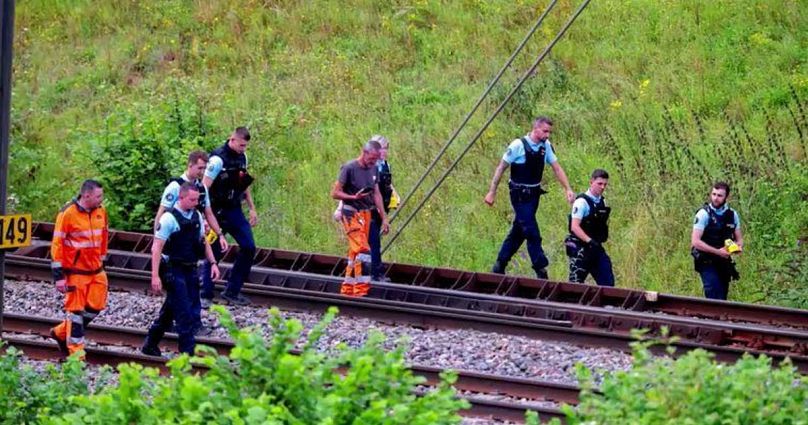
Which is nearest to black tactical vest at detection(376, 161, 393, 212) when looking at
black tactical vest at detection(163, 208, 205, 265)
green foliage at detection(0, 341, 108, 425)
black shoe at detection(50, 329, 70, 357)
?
black tactical vest at detection(163, 208, 205, 265)

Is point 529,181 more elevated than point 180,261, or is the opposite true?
point 529,181

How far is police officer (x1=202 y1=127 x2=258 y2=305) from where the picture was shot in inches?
515

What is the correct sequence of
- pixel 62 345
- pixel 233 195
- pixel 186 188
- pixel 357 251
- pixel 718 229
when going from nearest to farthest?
1. pixel 186 188
2. pixel 62 345
3. pixel 233 195
4. pixel 718 229
5. pixel 357 251

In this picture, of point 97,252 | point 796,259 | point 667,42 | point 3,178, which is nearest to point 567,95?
point 667,42

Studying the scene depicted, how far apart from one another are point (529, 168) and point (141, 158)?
556cm

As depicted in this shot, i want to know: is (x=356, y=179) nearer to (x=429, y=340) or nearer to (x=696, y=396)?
(x=429, y=340)

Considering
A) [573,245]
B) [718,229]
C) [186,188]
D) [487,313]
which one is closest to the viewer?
[186,188]

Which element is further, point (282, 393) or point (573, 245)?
point (573, 245)

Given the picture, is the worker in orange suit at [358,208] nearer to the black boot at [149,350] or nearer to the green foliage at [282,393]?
the black boot at [149,350]

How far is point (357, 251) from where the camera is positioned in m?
13.8

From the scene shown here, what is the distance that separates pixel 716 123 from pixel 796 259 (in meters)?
3.82

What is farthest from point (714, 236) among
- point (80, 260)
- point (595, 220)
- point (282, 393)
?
point (282, 393)

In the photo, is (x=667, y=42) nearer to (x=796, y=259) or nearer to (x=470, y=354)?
(x=796, y=259)

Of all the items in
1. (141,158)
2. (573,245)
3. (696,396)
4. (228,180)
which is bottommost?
(696,396)
